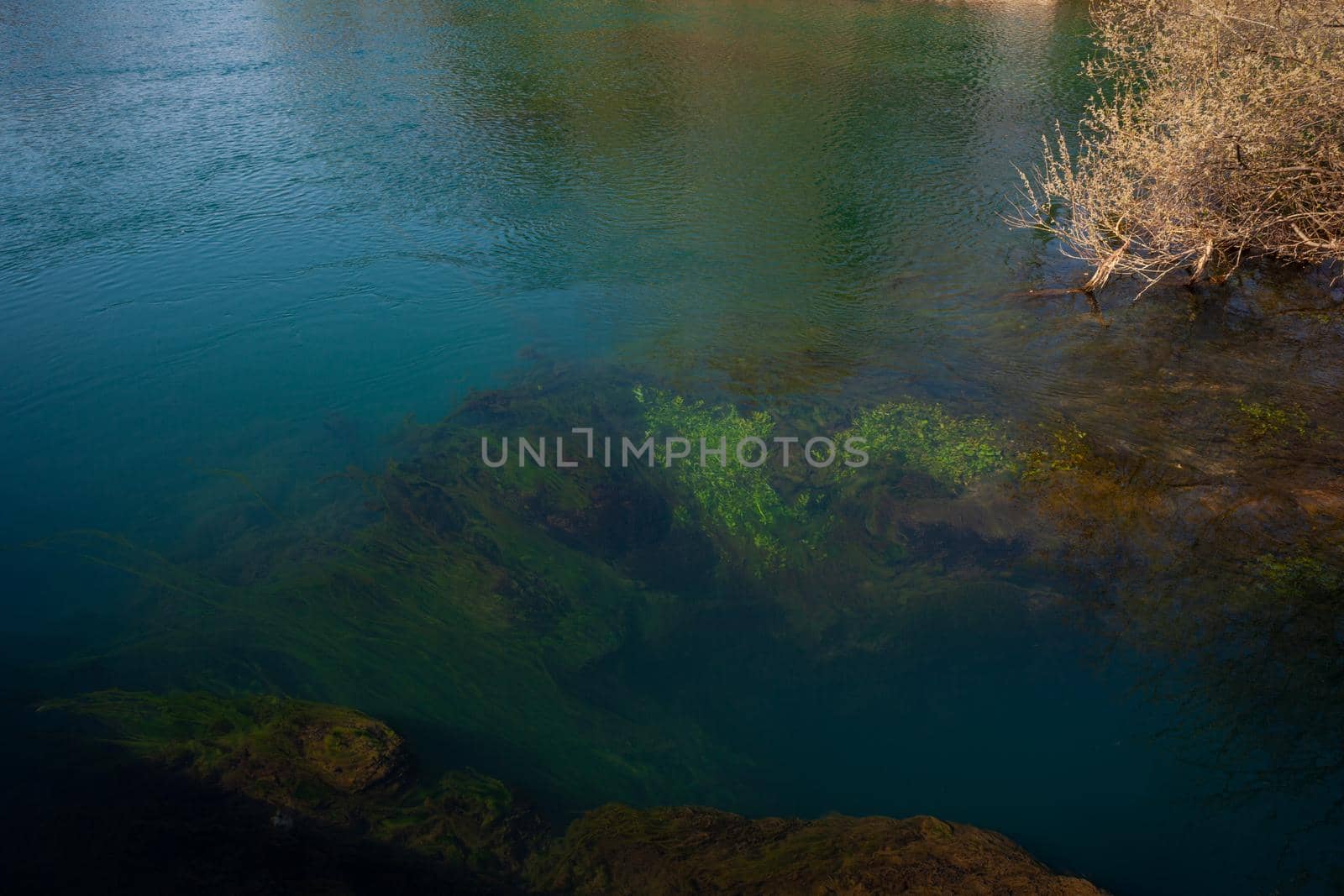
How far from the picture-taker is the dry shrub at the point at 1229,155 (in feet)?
35.0

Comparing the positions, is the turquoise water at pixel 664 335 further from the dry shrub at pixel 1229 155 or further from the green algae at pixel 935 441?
the dry shrub at pixel 1229 155

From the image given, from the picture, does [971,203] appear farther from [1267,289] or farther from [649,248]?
[649,248]

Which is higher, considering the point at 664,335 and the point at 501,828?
the point at 664,335

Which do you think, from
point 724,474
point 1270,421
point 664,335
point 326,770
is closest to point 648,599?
point 724,474

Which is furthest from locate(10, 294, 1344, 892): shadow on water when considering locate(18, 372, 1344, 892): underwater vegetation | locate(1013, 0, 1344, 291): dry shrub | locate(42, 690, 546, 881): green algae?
locate(1013, 0, 1344, 291): dry shrub

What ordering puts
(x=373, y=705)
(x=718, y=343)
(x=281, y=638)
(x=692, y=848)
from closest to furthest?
(x=692, y=848) → (x=373, y=705) → (x=281, y=638) → (x=718, y=343)

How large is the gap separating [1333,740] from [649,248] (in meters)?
11.1

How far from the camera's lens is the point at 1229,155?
36.1 feet

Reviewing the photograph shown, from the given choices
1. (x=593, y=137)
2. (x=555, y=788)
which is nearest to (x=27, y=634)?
(x=555, y=788)

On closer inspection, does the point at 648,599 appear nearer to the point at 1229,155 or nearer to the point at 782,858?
the point at 782,858

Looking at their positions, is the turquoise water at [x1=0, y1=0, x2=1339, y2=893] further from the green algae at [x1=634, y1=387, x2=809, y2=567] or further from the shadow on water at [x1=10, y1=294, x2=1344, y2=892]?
the green algae at [x1=634, y1=387, x2=809, y2=567]

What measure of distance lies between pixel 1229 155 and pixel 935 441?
5809mm

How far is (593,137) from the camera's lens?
60.7ft

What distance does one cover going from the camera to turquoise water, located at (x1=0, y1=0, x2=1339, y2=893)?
23.0ft
